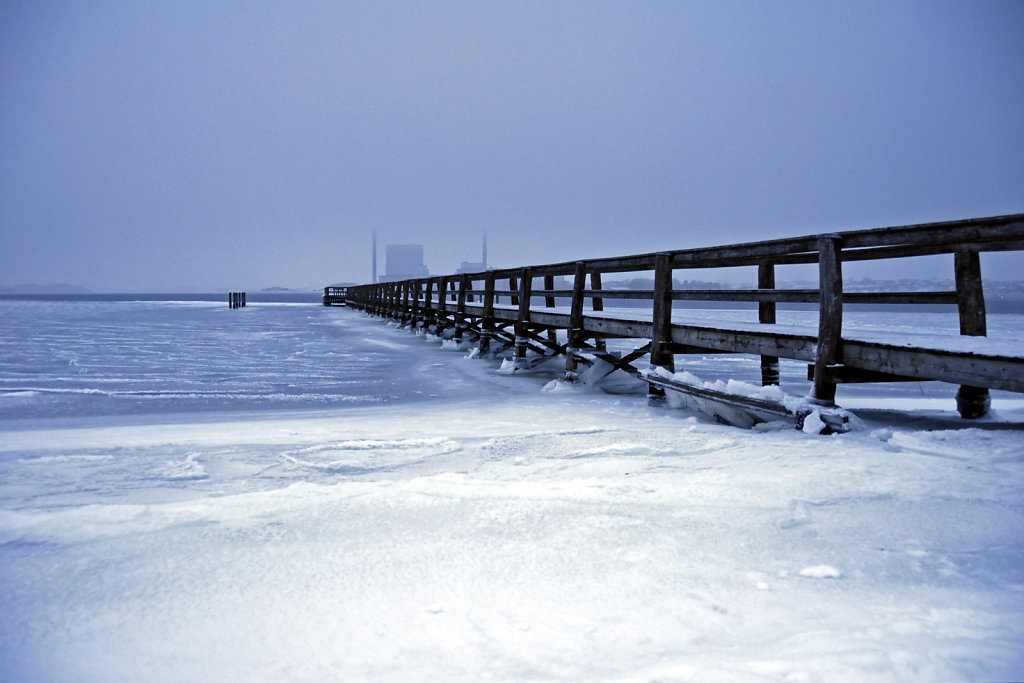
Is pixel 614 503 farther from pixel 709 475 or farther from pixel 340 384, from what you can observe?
pixel 340 384

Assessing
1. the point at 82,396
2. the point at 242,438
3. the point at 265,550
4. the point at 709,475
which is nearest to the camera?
the point at 265,550

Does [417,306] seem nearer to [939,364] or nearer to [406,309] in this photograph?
[406,309]

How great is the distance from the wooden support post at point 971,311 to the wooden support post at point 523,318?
5.76 m

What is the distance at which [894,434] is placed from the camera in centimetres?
361

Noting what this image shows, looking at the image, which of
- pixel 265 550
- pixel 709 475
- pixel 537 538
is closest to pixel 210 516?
pixel 265 550

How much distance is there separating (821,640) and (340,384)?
700 centimetres

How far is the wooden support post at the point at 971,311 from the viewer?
476 centimetres

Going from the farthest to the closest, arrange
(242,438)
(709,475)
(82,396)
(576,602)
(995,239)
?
1. (82,396)
2. (242,438)
3. (995,239)
4. (709,475)
5. (576,602)

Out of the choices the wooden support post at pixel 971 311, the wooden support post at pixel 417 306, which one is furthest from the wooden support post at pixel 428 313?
the wooden support post at pixel 971 311

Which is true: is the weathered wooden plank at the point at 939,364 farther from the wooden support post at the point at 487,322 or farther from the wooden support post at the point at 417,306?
the wooden support post at the point at 417,306

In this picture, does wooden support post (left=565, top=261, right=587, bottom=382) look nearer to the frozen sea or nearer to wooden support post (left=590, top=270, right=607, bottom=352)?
wooden support post (left=590, top=270, right=607, bottom=352)

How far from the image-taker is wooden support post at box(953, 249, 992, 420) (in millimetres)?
4758

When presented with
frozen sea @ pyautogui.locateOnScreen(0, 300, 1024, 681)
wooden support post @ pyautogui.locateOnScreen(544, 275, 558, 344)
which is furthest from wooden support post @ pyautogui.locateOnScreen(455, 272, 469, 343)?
frozen sea @ pyautogui.locateOnScreen(0, 300, 1024, 681)

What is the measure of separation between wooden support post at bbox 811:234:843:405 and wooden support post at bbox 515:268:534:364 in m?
5.76
